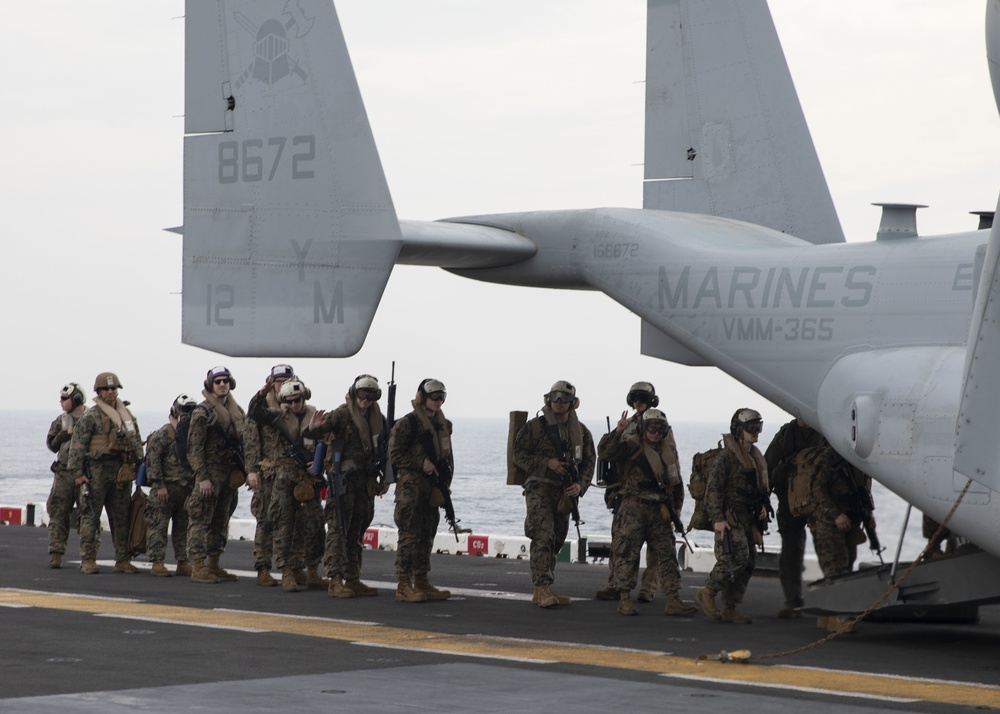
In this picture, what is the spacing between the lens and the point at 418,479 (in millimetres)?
10766

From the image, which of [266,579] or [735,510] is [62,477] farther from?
[735,510]

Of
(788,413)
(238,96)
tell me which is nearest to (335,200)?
(238,96)

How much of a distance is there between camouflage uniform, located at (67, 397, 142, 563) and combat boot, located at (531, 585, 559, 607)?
412 cm

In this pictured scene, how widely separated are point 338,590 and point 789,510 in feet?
11.8

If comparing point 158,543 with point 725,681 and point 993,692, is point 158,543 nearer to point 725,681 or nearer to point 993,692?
point 725,681

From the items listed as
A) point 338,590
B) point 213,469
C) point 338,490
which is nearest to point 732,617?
point 338,590

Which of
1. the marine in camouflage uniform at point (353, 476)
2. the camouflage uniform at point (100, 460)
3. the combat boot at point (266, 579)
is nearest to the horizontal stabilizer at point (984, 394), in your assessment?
the marine in camouflage uniform at point (353, 476)

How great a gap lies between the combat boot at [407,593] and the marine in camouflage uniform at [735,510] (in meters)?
2.22

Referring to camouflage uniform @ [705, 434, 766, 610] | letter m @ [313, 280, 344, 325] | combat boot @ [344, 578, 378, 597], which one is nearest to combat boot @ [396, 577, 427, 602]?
combat boot @ [344, 578, 378, 597]

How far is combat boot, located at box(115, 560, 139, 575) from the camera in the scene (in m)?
12.6

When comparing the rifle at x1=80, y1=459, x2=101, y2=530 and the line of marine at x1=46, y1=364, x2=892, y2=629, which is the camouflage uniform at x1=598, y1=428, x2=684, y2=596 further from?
the rifle at x1=80, y1=459, x2=101, y2=530

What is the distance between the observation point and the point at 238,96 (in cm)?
1055

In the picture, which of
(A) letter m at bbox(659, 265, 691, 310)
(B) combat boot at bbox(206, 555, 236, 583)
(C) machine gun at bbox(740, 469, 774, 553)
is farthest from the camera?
(B) combat boot at bbox(206, 555, 236, 583)

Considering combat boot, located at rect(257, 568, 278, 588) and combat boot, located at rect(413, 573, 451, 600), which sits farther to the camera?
combat boot, located at rect(257, 568, 278, 588)
